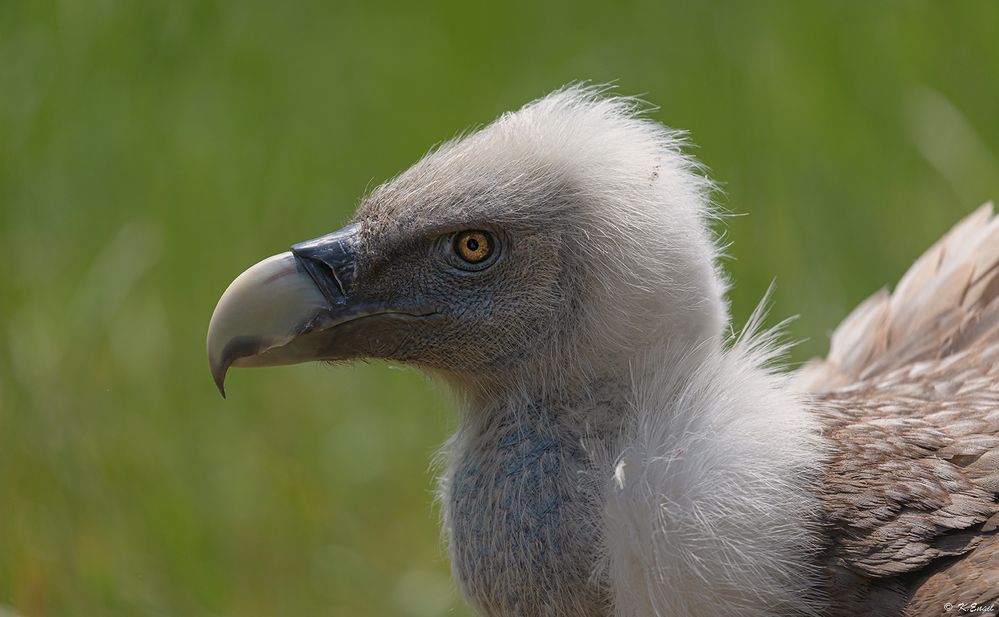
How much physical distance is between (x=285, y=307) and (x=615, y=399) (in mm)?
851

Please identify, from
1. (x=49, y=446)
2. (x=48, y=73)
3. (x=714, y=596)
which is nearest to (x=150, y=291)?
(x=48, y=73)

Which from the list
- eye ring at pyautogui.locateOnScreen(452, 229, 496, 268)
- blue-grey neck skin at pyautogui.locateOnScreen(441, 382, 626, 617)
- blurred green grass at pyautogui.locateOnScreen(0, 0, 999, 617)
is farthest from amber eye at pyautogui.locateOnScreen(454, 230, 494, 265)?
blurred green grass at pyautogui.locateOnScreen(0, 0, 999, 617)

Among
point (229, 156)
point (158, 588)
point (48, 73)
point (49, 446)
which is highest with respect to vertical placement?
point (48, 73)

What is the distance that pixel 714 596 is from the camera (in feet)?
10.5

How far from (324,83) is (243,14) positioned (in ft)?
2.21

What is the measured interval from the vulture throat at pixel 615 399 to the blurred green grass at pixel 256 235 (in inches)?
31.2

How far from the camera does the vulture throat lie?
3.16 metres

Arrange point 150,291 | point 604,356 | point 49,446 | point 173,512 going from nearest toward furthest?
point 604,356
point 49,446
point 173,512
point 150,291

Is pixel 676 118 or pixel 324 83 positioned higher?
pixel 324 83

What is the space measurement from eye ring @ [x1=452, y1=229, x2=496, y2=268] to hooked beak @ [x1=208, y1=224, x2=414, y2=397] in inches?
8.5

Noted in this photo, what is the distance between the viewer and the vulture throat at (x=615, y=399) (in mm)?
3162

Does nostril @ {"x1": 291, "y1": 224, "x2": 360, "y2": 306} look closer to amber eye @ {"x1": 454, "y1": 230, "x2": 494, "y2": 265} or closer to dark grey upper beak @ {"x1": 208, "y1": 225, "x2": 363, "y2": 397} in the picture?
dark grey upper beak @ {"x1": 208, "y1": 225, "x2": 363, "y2": 397}

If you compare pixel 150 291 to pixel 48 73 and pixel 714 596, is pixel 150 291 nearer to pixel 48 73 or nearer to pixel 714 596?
pixel 48 73

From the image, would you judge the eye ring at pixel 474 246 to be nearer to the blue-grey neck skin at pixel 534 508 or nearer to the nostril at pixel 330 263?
the nostril at pixel 330 263
